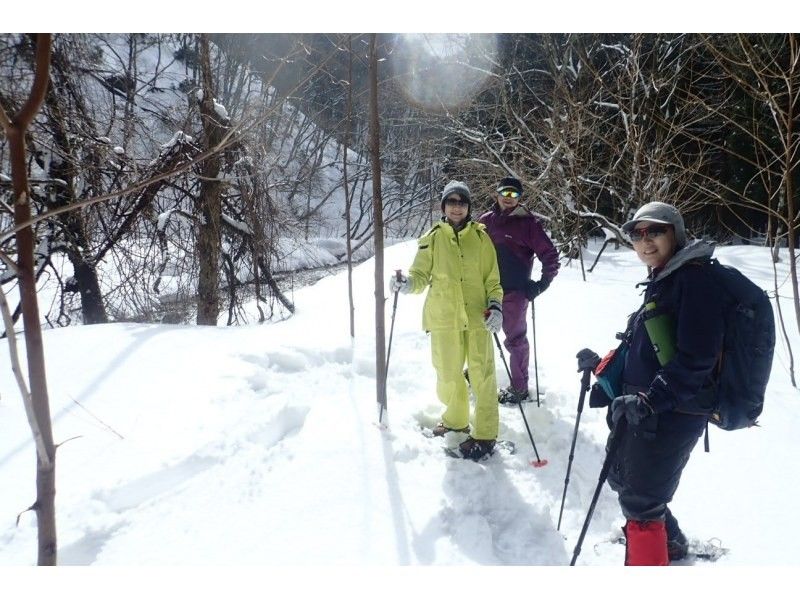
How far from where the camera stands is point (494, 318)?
322 centimetres

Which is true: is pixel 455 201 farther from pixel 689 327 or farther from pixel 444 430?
pixel 689 327

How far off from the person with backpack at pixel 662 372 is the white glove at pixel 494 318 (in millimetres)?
1001

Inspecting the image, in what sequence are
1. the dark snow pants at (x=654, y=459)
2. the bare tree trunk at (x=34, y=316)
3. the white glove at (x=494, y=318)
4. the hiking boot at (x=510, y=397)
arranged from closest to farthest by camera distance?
the bare tree trunk at (x=34, y=316)
the dark snow pants at (x=654, y=459)
the white glove at (x=494, y=318)
the hiking boot at (x=510, y=397)

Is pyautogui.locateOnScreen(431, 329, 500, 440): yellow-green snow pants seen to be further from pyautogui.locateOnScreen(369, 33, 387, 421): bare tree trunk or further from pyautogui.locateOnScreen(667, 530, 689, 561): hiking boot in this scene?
pyautogui.locateOnScreen(667, 530, 689, 561): hiking boot

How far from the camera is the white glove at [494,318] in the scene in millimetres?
3215

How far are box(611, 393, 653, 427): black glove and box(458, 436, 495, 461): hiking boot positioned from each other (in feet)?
4.67

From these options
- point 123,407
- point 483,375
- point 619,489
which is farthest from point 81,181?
point 619,489

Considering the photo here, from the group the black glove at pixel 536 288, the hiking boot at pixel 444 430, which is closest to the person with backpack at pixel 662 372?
the hiking boot at pixel 444 430

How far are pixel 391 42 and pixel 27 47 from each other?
2.55 metres

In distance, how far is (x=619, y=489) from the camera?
2.19 meters

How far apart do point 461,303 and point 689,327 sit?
164 centimetres

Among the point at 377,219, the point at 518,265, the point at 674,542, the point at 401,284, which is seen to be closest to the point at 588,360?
the point at 674,542

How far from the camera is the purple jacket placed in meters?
4.11

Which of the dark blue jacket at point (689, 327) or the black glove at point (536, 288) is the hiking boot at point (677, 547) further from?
the black glove at point (536, 288)
